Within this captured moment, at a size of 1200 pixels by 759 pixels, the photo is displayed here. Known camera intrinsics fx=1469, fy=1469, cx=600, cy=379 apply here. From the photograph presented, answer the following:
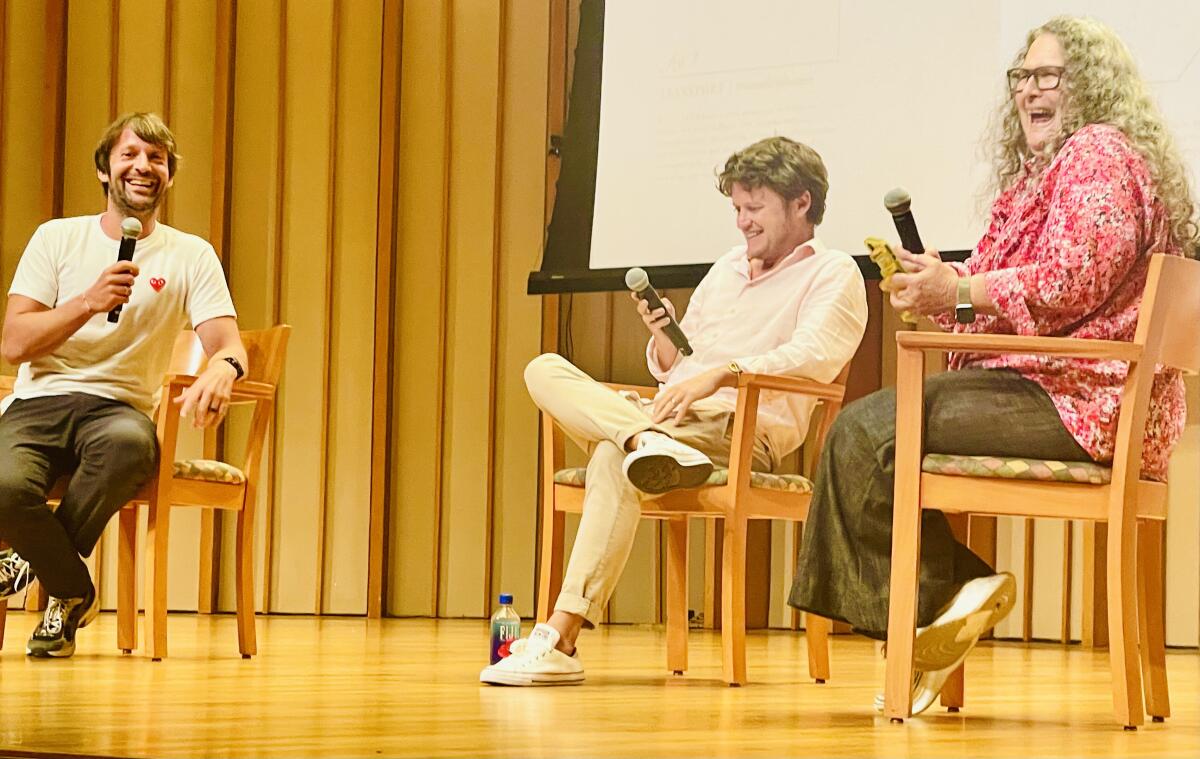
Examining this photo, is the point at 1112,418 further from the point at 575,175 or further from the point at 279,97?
the point at 279,97

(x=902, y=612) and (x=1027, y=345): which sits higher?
(x=1027, y=345)

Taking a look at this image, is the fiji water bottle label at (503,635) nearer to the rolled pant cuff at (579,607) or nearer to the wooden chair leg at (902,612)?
the rolled pant cuff at (579,607)

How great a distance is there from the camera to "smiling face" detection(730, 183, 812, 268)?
334cm

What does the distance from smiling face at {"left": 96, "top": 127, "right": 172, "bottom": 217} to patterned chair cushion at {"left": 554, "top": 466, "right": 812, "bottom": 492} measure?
1.20 m

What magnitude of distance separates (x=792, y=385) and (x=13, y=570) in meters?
1.73

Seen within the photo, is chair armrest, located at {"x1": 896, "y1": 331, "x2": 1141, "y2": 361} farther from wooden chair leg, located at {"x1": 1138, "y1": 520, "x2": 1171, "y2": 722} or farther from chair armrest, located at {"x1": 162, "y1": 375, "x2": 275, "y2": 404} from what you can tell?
chair armrest, located at {"x1": 162, "y1": 375, "x2": 275, "y2": 404}

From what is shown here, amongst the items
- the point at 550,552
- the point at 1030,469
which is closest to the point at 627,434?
the point at 550,552

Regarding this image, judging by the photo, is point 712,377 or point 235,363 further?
point 235,363

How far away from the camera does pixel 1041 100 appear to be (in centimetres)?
250

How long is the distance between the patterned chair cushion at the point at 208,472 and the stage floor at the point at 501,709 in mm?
398

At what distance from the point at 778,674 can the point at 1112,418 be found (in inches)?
46.3

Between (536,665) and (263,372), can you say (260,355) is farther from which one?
(536,665)

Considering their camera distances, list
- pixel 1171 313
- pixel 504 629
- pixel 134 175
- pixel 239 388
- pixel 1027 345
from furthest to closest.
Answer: pixel 134 175 → pixel 239 388 → pixel 504 629 → pixel 1171 313 → pixel 1027 345

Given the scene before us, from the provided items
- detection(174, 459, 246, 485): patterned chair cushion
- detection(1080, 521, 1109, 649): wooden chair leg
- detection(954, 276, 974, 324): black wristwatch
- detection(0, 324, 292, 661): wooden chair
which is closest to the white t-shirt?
detection(0, 324, 292, 661): wooden chair
